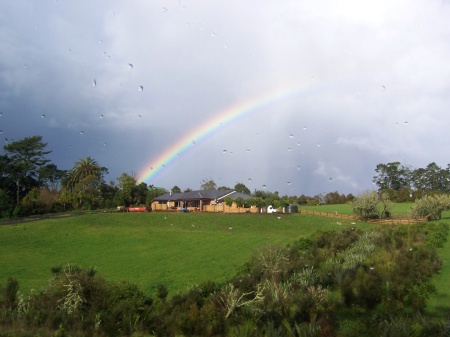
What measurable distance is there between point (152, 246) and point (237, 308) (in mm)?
21704

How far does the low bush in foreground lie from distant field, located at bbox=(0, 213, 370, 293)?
20.4ft

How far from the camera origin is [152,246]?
32094 mm

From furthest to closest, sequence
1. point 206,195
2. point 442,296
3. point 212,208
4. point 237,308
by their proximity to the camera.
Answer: point 206,195 < point 212,208 < point 442,296 < point 237,308

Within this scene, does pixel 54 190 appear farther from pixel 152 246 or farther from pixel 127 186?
pixel 152 246

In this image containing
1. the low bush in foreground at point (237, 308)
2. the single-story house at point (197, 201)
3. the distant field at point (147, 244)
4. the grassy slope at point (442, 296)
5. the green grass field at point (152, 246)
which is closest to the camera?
the low bush in foreground at point (237, 308)

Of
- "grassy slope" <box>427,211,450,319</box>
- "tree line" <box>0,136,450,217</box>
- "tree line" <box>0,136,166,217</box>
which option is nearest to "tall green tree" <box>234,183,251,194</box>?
"tree line" <box>0,136,450,217</box>

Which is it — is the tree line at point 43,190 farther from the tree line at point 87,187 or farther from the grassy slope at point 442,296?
the grassy slope at point 442,296

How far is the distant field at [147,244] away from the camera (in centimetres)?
2238

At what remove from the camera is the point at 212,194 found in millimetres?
73250

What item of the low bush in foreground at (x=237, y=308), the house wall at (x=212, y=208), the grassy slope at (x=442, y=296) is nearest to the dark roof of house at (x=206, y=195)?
the house wall at (x=212, y=208)

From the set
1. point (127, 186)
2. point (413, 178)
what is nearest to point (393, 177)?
point (413, 178)

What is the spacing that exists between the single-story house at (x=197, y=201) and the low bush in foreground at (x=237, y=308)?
49996 mm

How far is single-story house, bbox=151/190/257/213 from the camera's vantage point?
6719cm

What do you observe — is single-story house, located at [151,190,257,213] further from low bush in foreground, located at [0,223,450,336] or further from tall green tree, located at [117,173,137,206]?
low bush in foreground, located at [0,223,450,336]
